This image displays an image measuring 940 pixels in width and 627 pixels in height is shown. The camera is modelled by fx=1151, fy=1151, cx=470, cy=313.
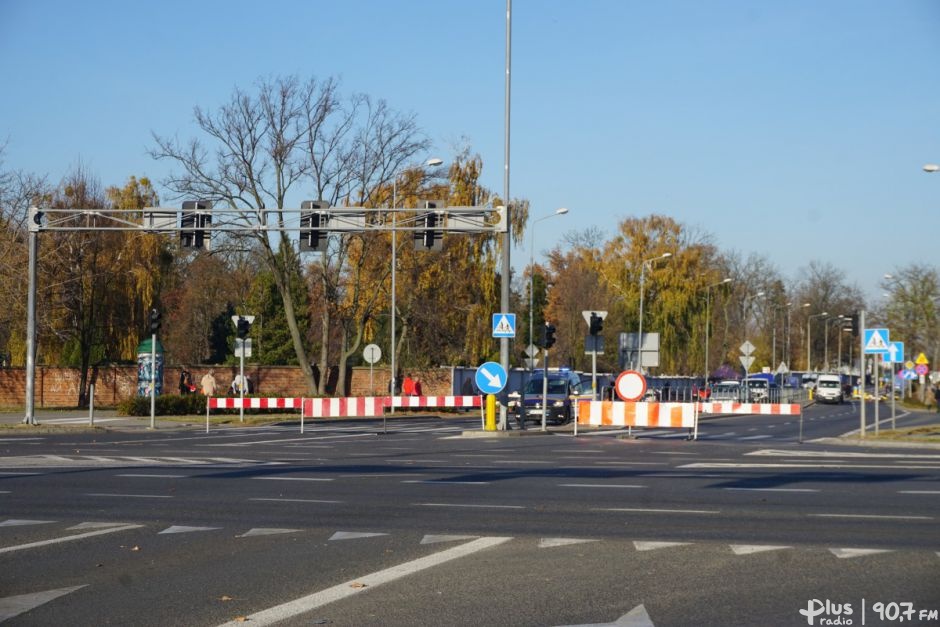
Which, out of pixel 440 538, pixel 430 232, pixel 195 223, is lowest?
pixel 440 538

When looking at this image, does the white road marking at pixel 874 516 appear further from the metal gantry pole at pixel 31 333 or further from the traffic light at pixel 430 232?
the metal gantry pole at pixel 31 333

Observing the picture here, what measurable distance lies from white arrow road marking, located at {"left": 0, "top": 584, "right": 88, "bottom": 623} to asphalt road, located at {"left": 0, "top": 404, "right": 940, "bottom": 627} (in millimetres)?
30

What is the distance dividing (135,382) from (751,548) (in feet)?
161

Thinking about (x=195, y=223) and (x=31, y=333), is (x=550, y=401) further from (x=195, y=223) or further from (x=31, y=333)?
(x=31, y=333)

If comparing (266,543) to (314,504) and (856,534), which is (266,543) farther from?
(856,534)

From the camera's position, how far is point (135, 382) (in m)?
55.9

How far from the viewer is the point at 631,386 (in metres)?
28.9

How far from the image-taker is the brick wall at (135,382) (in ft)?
178

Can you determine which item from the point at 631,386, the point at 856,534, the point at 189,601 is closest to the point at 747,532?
the point at 856,534

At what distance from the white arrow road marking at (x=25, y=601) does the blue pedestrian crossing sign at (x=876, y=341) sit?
79.9 ft

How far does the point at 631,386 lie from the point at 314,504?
15.6 m

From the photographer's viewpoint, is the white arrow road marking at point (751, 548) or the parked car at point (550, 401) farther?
the parked car at point (550, 401)

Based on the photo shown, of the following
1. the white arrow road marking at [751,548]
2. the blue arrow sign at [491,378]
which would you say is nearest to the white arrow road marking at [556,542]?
Answer: the white arrow road marking at [751,548]

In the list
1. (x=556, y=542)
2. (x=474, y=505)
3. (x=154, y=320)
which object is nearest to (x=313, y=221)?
(x=154, y=320)
